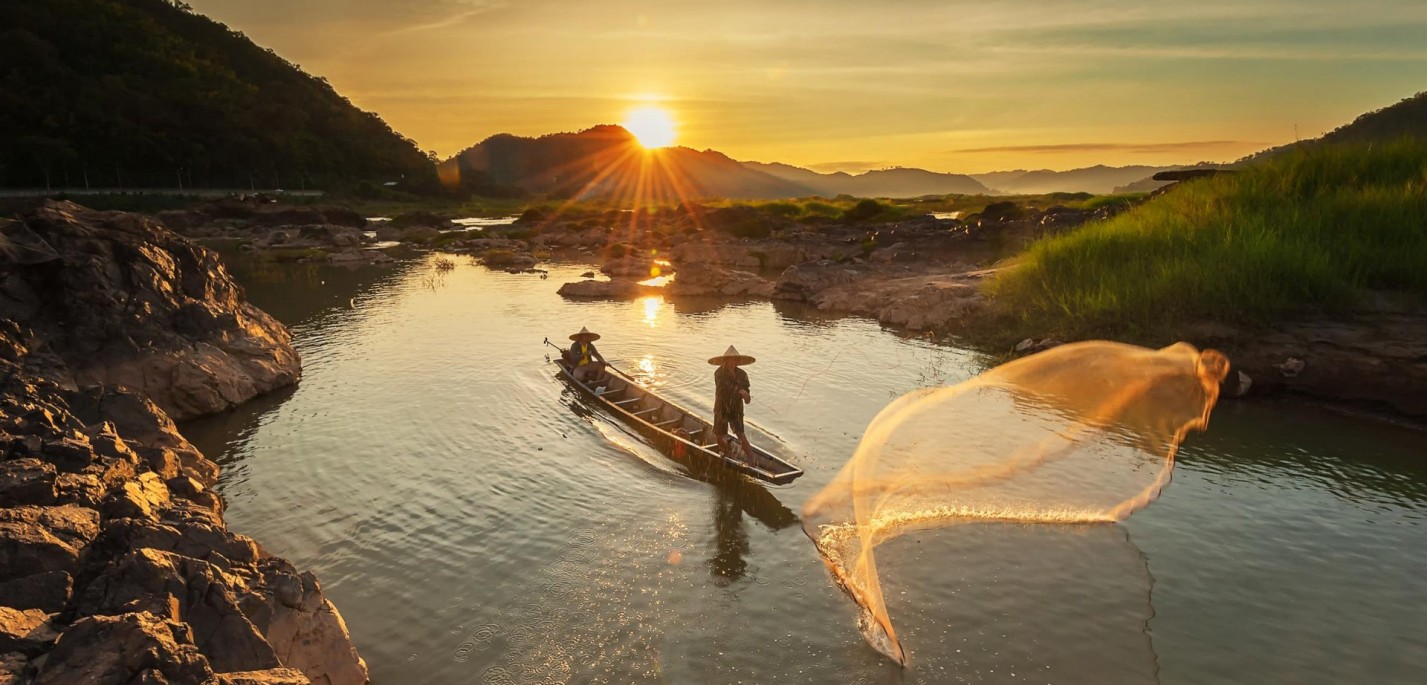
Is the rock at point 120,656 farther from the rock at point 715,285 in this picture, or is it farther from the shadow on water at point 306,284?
the rock at point 715,285

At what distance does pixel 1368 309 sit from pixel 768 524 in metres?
19.1

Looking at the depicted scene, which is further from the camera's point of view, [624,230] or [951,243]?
[624,230]

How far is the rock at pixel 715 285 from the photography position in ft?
135

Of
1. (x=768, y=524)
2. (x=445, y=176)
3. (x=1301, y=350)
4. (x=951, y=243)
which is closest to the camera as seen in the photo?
(x=768, y=524)

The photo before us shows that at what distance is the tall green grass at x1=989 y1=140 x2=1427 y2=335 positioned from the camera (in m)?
20.9

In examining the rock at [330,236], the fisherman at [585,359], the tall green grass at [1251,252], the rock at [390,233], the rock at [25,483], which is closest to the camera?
the rock at [25,483]

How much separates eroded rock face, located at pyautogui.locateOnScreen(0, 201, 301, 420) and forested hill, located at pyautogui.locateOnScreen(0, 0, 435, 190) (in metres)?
90.0

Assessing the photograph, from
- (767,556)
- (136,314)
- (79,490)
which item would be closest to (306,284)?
(136,314)

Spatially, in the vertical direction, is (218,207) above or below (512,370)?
above

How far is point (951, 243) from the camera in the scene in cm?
4669


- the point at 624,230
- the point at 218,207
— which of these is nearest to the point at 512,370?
the point at 624,230

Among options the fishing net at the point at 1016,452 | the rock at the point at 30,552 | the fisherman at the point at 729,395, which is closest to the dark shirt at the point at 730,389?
the fisherman at the point at 729,395

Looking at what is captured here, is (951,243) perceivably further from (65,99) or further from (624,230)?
(65,99)

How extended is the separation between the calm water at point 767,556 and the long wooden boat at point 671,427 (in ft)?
1.70
